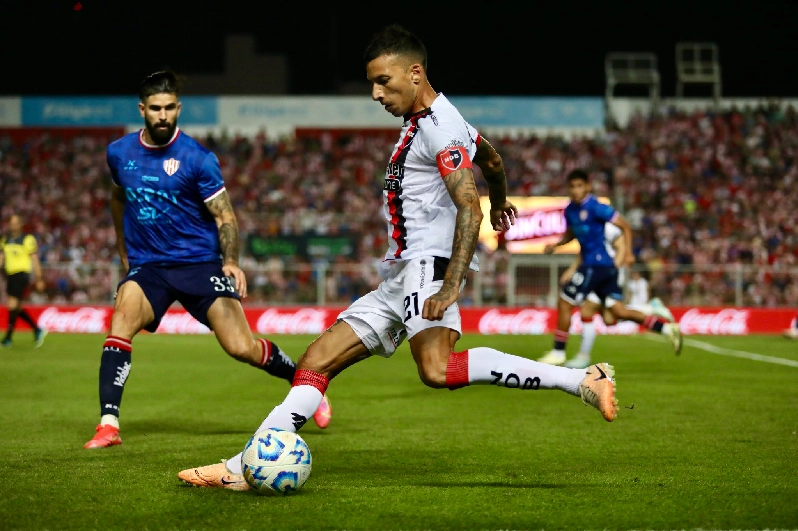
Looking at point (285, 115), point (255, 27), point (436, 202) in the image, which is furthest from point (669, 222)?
point (436, 202)

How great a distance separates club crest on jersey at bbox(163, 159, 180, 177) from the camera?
7457mm

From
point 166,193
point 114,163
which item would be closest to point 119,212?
point 114,163

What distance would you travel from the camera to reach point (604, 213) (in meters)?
13.3

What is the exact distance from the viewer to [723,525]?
4.50 meters

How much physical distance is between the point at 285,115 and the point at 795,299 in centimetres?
2129

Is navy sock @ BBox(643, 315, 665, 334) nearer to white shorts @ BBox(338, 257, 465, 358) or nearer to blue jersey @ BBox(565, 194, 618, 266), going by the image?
blue jersey @ BBox(565, 194, 618, 266)

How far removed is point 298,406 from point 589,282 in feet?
29.1

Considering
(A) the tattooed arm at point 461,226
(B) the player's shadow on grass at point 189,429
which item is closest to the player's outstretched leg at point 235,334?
(B) the player's shadow on grass at point 189,429

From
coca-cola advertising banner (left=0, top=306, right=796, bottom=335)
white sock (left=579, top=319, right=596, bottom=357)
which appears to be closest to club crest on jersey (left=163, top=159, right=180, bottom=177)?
white sock (left=579, top=319, right=596, bottom=357)

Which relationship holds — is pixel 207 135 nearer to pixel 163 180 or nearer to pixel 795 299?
pixel 795 299

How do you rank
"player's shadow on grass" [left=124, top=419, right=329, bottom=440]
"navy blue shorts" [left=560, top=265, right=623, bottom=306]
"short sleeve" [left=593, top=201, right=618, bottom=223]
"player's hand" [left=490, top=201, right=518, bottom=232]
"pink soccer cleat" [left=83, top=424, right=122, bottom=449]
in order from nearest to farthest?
1. "player's hand" [left=490, top=201, right=518, bottom=232]
2. "pink soccer cleat" [left=83, top=424, right=122, bottom=449]
3. "player's shadow on grass" [left=124, top=419, right=329, bottom=440]
4. "short sleeve" [left=593, top=201, right=618, bottom=223]
5. "navy blue shorts" [left=560, top=265, right=623, bottom=306]

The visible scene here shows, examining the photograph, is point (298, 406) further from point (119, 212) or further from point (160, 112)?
point (119, 212)

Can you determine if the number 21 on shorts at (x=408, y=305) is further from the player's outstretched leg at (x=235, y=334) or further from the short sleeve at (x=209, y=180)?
the short sleeve at (x=209, y=180)

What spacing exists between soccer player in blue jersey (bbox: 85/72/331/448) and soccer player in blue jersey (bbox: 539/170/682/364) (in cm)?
690
